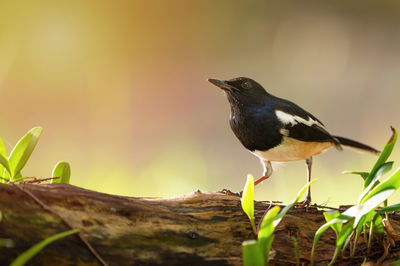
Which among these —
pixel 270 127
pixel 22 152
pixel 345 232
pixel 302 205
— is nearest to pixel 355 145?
pixel 270 127

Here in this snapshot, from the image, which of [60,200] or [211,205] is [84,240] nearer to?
[60,200]

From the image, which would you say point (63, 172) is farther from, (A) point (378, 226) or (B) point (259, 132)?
(A) point (378, 226)

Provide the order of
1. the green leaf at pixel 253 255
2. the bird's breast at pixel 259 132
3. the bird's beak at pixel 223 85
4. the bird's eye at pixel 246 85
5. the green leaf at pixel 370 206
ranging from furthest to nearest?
1. the bird's eye at pixel 246 85
2. the bird's beak at pixel 223 85
3. the bird's breast at pixel 259 132
4. the green leaf at pixel 370 206
5. the green leaf at pixel 253 255

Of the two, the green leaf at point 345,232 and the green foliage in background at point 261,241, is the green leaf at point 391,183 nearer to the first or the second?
the green leaf at point 345,232

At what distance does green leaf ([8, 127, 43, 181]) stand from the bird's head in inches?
56.4

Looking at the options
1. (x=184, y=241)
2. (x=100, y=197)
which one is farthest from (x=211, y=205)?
(x=100, y=197)

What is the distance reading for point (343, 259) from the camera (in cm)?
176

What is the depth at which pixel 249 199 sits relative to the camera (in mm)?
1748

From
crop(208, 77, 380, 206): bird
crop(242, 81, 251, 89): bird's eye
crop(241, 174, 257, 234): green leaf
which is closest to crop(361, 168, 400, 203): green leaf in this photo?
crop(241, 174, 257, 234): green leaf

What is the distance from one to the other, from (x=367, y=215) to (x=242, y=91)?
1.68 meters

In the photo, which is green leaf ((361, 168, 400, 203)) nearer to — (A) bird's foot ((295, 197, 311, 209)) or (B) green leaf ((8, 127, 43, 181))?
(A) bird's foot ((295, 197, 311, 209))

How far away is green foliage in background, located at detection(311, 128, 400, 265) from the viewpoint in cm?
158

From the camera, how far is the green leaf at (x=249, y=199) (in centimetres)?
172

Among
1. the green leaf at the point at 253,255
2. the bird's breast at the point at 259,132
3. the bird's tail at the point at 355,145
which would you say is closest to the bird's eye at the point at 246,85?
the bird's breast at the point at 259,132
